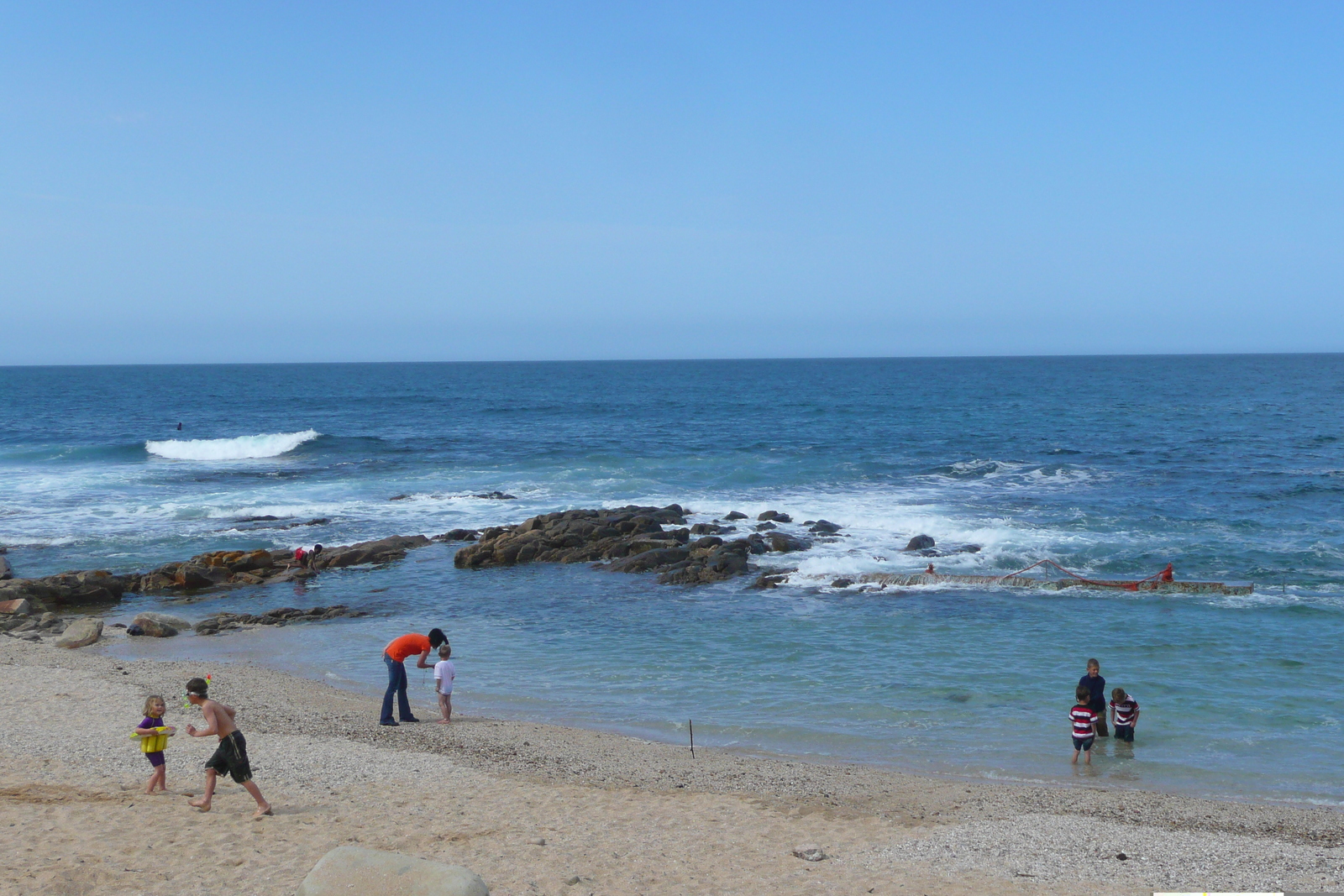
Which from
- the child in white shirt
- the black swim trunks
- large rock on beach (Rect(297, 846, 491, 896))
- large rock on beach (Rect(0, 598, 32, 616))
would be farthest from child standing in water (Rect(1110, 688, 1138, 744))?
large rock on beach (Rect(0, 598, 32, 616))

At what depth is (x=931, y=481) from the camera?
40094 millimetres

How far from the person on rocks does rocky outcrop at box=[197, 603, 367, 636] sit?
1498cm

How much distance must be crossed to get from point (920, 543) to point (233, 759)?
20.7 meters

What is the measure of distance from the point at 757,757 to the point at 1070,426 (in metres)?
53.1

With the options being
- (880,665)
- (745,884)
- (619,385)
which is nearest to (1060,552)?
(880,665)

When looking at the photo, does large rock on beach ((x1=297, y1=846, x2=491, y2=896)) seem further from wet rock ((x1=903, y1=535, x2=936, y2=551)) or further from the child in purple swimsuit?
wet rock ((x1=903, y1=535, x2=936, y2=551))

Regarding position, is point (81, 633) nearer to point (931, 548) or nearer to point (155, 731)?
point (155, 731)

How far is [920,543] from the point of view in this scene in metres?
27.7

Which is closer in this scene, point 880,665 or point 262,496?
point 880,665

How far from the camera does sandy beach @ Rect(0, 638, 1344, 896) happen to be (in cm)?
926

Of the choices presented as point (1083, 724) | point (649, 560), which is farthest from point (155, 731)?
point (649, 560)

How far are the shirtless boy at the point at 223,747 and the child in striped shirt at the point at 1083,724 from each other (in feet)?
32.5

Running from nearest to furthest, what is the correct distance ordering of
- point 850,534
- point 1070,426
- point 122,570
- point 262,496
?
point 122,570 → point 850,534 → point 262,496 → point 1070,426

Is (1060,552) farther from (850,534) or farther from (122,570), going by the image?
(122,570)
